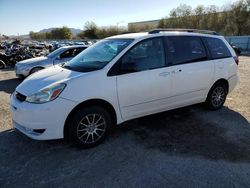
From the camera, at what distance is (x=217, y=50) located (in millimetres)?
5516

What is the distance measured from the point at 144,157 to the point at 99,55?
6.42ft

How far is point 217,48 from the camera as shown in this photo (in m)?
5.54

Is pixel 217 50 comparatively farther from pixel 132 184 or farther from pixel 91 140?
pixel 132 184

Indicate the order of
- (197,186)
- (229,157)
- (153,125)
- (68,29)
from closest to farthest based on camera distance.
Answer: (197,186), (229,157), (153,125), (68,29)

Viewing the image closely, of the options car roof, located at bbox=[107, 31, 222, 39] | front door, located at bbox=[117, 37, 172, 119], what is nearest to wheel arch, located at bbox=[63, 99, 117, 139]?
front door, located at bbox=[117, 37, 172, 119]

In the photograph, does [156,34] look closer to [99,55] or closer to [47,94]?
[99,55]

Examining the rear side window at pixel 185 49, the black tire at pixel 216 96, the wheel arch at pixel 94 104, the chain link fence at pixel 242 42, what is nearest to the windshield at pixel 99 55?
the wheel arch at pixel 94 104

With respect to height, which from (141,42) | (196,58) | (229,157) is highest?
(141,42)

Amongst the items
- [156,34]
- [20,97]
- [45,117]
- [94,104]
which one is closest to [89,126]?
[94,104]

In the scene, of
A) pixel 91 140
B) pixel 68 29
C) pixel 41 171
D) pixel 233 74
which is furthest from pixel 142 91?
pixel 68 29

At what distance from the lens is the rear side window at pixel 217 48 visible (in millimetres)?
5402

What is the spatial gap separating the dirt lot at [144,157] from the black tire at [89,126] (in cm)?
14

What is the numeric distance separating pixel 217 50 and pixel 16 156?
4482 millimetres

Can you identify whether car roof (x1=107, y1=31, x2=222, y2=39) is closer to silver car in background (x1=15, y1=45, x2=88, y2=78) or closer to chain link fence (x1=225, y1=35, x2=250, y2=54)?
silver car in background (x1=15, y1=45, x2=88, y2=78)
